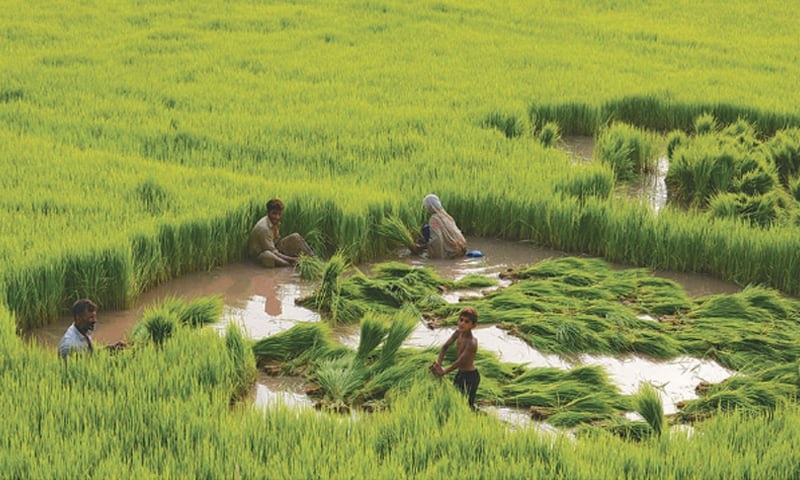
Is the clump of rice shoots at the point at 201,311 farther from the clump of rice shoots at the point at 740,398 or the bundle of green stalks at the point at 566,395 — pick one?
the clump of rice shoots at the point at 740,398

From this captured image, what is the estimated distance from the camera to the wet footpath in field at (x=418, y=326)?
5215 mm

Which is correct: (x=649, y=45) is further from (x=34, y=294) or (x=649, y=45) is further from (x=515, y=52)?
(x=34, y=294)

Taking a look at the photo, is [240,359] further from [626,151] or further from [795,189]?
[795,189]

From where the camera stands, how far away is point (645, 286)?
258 inches

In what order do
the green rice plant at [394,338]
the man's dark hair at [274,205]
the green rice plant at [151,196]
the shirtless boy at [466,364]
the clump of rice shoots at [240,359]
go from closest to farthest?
the shirtless boy at [466,364] → the clump of rice shoots at [240,359] → the green rice plant at [394,338] → the man's dark hair at [274,205] → the green rice plant at [151,196]

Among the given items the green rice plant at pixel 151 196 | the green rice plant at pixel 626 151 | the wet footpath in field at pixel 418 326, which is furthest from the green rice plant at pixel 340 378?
the green rice plant at pixel 626 151

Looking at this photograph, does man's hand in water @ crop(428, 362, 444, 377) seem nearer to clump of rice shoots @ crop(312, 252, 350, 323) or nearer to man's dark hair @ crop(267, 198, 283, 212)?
clump of rice shoots @ crop(312, 252, 350, 323)

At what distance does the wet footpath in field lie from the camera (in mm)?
5215

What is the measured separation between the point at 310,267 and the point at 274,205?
49 cm

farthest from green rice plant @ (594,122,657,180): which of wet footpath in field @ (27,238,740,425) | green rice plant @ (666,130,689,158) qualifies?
wet footpath in field @ (27,238,740,425)

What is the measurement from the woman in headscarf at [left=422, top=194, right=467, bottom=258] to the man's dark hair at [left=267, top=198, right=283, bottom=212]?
3.49 ft

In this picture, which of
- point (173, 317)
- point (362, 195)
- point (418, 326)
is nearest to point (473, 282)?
point (418, 326)

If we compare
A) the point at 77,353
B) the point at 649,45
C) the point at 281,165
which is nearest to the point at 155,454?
the point at 77,353

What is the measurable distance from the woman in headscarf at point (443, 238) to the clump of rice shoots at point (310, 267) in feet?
2.67
